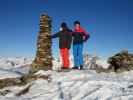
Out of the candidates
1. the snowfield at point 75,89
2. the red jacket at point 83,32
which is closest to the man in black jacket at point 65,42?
the red jacket at point 83,32

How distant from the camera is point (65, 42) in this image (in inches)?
793

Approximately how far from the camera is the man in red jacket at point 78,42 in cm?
1972

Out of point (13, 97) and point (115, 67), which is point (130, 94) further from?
point (115, 67)

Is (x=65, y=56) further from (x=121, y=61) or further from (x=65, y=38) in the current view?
(x=121, y=61)

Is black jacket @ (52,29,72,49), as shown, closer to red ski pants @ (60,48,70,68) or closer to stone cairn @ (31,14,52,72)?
red ski pants @ (60,48,70,68)

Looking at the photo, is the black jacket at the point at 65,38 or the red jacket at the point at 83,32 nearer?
the red jacket at the point at 83,32

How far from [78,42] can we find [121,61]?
3.26 metres

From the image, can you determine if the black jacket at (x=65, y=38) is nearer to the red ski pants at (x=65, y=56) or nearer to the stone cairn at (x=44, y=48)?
the red ski pants at (x=65, y=56)

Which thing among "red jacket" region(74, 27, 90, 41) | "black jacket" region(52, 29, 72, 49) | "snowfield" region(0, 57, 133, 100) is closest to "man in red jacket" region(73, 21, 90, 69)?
"red jacket" region(74, 27, 90, 41)

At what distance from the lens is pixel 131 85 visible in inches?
480

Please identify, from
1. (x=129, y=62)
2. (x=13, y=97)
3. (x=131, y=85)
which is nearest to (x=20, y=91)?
(x=13, y=97)

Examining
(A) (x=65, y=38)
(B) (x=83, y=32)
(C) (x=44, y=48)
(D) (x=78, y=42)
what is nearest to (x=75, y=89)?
(D) (x=78, y=42)

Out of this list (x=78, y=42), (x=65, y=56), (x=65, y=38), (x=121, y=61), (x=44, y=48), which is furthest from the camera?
(x=44, y=48)

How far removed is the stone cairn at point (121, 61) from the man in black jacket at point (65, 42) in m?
3.16
